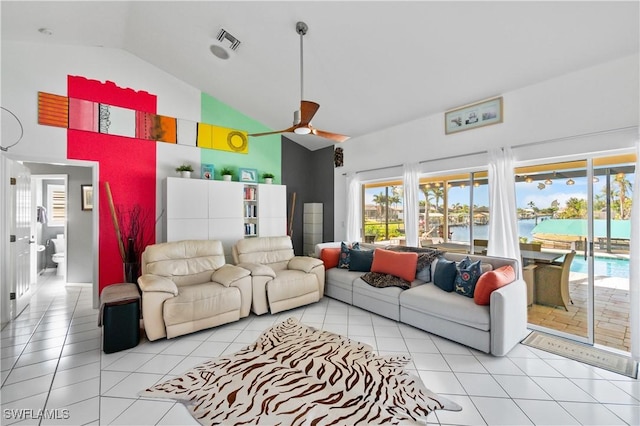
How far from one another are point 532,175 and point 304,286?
127 inches

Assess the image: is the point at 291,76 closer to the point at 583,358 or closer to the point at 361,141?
the point at 361,141

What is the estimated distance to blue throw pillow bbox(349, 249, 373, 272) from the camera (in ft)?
13.9

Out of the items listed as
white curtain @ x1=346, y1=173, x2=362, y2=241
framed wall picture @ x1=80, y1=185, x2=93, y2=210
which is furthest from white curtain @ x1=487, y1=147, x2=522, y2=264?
framed wall picture @ x1=80, y1=185, x2=93, y2=210

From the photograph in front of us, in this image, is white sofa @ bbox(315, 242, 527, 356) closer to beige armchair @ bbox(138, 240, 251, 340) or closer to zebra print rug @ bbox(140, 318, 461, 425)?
zebra print rug @ bbox(140, 318, 461, 425)

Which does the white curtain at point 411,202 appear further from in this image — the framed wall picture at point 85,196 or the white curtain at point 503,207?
the framed wall picture at point 85,196

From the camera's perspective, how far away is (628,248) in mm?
2758

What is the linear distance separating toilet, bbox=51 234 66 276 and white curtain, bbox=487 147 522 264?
7.46m

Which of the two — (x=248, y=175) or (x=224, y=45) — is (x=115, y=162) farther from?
(x=224, y=45)

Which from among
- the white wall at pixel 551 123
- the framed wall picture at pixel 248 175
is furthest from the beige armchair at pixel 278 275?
the white wall at pixel 551 123

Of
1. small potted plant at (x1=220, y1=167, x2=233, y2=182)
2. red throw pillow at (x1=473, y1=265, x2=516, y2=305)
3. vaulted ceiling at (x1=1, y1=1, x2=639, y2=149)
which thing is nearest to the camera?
vaulted ceiling at (x1=1, y1=1, x2=639, y2=149)

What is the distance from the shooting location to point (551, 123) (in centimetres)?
304

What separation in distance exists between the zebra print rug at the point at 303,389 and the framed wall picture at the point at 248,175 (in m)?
3.25

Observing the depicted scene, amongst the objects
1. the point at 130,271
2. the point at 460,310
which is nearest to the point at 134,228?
the point at 130,271

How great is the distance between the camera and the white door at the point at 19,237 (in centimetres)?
351
